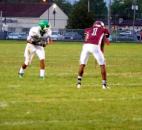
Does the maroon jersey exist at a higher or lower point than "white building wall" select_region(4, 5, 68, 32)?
higher

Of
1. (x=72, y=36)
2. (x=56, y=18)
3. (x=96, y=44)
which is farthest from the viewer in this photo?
(x=56, y=18)

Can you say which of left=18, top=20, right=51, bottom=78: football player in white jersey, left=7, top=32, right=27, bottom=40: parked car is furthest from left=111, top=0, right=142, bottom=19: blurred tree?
left=18, top=20, right=51, bottom=78: football player in white jersey

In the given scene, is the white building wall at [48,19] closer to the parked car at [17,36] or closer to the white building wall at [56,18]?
the white building wall at [56,18]

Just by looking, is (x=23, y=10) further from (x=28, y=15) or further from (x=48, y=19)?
(x=48, y=19)

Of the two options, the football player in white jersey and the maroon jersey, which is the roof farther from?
the maroon jersey

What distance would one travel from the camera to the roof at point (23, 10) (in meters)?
117

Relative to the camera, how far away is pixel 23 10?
118m

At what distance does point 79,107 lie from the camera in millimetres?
13414

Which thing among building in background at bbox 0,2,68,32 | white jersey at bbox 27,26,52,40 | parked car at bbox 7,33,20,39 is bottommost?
parked car at bbox 7,33,20,39

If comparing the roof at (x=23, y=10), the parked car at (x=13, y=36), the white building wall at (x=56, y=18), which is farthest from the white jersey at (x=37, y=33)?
the roof at (x=23, y=10)

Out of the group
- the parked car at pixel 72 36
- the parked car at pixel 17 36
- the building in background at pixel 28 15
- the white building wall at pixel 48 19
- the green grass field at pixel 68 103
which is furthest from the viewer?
the building in background at pixel 28 15

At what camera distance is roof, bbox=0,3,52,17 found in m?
117

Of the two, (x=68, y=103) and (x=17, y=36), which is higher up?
(x=68, y=103)

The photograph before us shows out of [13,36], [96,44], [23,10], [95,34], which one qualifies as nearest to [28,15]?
[23,10]
